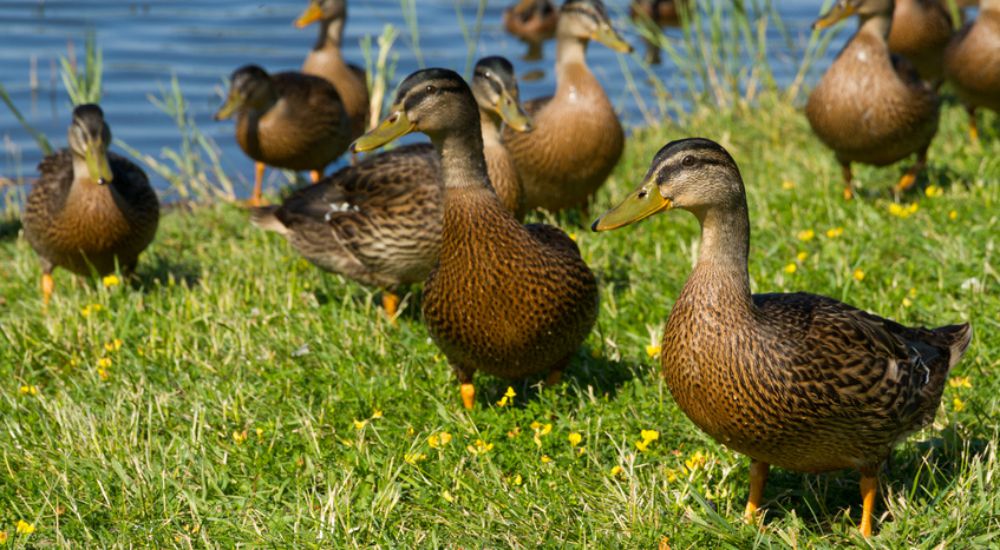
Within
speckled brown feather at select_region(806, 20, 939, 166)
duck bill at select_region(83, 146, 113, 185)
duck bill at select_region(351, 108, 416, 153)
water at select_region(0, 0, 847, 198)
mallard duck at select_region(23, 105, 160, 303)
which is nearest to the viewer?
duck bill at select_region(351, 108, 416, 153)

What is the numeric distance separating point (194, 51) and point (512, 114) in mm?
9286

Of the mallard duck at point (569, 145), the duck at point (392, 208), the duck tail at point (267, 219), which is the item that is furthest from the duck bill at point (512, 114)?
the duck tail at point (267, 219)

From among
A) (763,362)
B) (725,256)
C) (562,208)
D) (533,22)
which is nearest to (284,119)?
(562,208)

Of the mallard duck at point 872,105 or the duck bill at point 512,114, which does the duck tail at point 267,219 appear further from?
the mallard duck at point 872,105

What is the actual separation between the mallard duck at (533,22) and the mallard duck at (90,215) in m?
10.3

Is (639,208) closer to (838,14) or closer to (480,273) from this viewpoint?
(480,273)

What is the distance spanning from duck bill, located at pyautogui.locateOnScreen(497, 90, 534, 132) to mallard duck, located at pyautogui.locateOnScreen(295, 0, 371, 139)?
4.19m

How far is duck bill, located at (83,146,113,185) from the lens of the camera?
6.67 meters

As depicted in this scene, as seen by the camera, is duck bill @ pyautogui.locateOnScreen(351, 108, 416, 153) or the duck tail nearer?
duck bill @ pyautogui.locateOnScreen(351, 108, 416, 153)

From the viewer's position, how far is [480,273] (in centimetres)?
492

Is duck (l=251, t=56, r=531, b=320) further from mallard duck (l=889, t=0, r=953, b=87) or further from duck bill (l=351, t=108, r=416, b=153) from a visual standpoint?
mallard duck (l=889, t=0, r=953, b=87)

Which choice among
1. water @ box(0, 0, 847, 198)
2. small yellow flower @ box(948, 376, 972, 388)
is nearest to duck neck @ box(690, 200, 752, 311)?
small yellow flower @ box(948, 376, 972, 388)

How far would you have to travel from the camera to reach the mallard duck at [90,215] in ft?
22.4

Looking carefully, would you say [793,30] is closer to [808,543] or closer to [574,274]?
[574,274]
